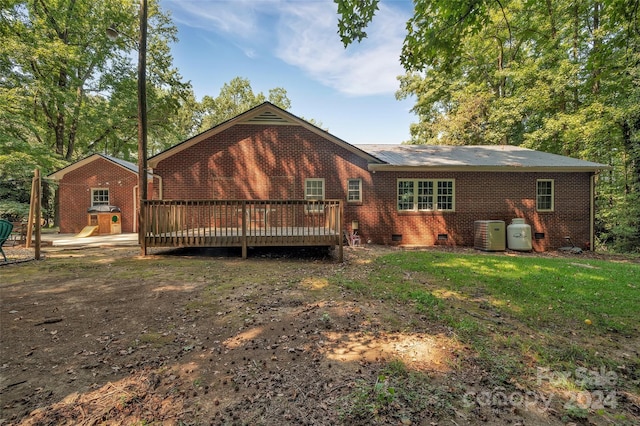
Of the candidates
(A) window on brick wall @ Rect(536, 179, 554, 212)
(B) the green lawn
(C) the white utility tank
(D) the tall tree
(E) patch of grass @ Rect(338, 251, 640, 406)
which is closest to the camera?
(B) the green lawn

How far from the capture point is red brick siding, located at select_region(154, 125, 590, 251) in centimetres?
1136

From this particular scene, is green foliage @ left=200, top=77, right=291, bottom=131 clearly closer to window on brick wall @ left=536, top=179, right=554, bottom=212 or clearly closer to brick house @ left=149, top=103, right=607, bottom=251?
brick house @ left=149, top=103, right=607, bottom=251

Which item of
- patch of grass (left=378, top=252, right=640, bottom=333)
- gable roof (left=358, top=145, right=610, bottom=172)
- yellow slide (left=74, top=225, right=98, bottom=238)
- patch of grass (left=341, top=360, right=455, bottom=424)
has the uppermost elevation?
gable roof (left=358, top=145, right=610, bottom=172)

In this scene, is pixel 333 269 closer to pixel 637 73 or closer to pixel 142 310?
pixel 142 310

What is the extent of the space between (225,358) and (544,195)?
14062 millimetres

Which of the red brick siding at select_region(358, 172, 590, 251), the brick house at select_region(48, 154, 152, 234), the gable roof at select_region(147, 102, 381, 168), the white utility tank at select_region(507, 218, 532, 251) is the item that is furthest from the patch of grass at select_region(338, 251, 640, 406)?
the brick house at select_region(48, 154, 152, 234)

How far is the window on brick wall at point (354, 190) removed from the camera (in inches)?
460

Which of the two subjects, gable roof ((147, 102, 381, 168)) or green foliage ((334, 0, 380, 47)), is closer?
green foliage ((334, 0, 380, 47))

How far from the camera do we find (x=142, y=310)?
4.17 metres

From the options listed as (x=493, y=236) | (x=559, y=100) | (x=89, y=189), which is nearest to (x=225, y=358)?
(x=493, y=236)

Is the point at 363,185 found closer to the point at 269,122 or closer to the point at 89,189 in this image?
the point at 269,122

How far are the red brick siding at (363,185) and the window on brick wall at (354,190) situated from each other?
6.8 inches

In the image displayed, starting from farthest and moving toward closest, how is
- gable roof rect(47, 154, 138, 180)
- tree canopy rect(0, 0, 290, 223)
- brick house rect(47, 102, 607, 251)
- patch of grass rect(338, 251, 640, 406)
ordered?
1. gable roof rect(47, 154, 138, 180)
2. tree canopy rect(0, 0, 290, 223)
3. brick house rect(47, 102, 607, 251)
4. patch of grass rect(338, 251, 640, 406)

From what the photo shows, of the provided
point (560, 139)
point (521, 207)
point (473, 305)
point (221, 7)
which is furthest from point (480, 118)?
point (473, 305)
